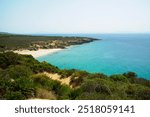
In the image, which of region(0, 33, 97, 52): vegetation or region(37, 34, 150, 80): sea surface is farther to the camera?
region(0, 33, 97, 52): vegetation

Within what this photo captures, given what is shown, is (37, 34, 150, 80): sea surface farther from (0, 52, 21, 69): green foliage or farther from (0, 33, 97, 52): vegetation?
(0, 52, 21, 69): green foliage

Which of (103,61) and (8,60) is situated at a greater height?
(8,60)

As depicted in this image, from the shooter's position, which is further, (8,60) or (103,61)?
(103,61)

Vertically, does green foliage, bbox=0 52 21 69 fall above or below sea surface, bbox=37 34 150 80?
above

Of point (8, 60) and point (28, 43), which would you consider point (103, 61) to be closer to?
point (8, 60)

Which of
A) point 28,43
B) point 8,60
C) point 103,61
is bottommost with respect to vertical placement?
point 103,61

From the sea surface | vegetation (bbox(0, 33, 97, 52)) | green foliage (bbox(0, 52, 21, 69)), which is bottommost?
the sea surface

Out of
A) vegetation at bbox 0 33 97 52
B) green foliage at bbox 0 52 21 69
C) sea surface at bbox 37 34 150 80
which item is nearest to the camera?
green foliage at bbox 0 52 21 69

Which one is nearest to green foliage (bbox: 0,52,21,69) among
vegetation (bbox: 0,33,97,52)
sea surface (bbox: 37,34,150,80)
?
sea surface (bbox: 37,34,150,80)

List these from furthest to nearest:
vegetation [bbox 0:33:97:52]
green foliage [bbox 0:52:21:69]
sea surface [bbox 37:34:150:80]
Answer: vegetation [bbox 0:33:97:52]
sea surface [bbox 37:34:150:80]
green foliage [bbox 0:52:21:69]

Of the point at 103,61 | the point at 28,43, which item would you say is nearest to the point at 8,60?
the point at 103,61

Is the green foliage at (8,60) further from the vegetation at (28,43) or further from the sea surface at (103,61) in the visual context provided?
the vegetation at (28,43)
